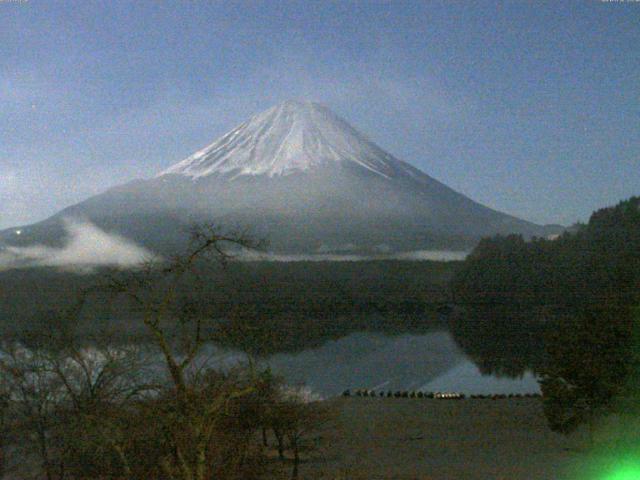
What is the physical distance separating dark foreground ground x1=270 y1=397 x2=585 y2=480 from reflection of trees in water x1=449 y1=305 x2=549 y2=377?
10.7 m

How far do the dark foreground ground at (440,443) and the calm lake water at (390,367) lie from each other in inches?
139

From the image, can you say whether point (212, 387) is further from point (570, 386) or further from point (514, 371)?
point (514, 371)

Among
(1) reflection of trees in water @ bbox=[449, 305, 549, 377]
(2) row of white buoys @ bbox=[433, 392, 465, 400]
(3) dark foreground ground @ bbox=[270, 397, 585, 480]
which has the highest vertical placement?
(3) dark foreground ground @ bbox=[270, 397, 585, 480]

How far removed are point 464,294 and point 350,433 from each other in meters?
24.7

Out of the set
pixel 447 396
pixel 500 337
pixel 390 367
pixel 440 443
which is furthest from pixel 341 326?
pixel 440 443

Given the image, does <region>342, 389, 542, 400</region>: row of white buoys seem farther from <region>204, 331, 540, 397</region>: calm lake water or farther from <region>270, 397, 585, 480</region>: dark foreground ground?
<region>204, 331, 540, 397</region>: calm lake water

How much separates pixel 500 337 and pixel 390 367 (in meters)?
10.0

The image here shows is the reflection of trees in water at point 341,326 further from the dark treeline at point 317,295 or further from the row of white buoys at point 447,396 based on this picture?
the row of white buoys at point 447,396

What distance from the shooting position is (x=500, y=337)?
1487 inches

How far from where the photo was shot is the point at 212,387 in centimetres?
532

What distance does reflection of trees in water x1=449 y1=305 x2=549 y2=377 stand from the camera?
30742 mm

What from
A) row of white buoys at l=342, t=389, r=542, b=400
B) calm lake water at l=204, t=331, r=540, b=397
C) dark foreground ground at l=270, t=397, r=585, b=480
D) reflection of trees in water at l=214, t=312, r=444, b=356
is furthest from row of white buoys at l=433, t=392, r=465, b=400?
reflection of trees in water at l=214, t=312, r=444, b=356

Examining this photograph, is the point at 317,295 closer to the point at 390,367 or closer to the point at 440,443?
the point at 390,367

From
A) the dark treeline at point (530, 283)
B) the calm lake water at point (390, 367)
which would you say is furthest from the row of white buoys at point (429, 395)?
the dark treeline at point (530, 283)
